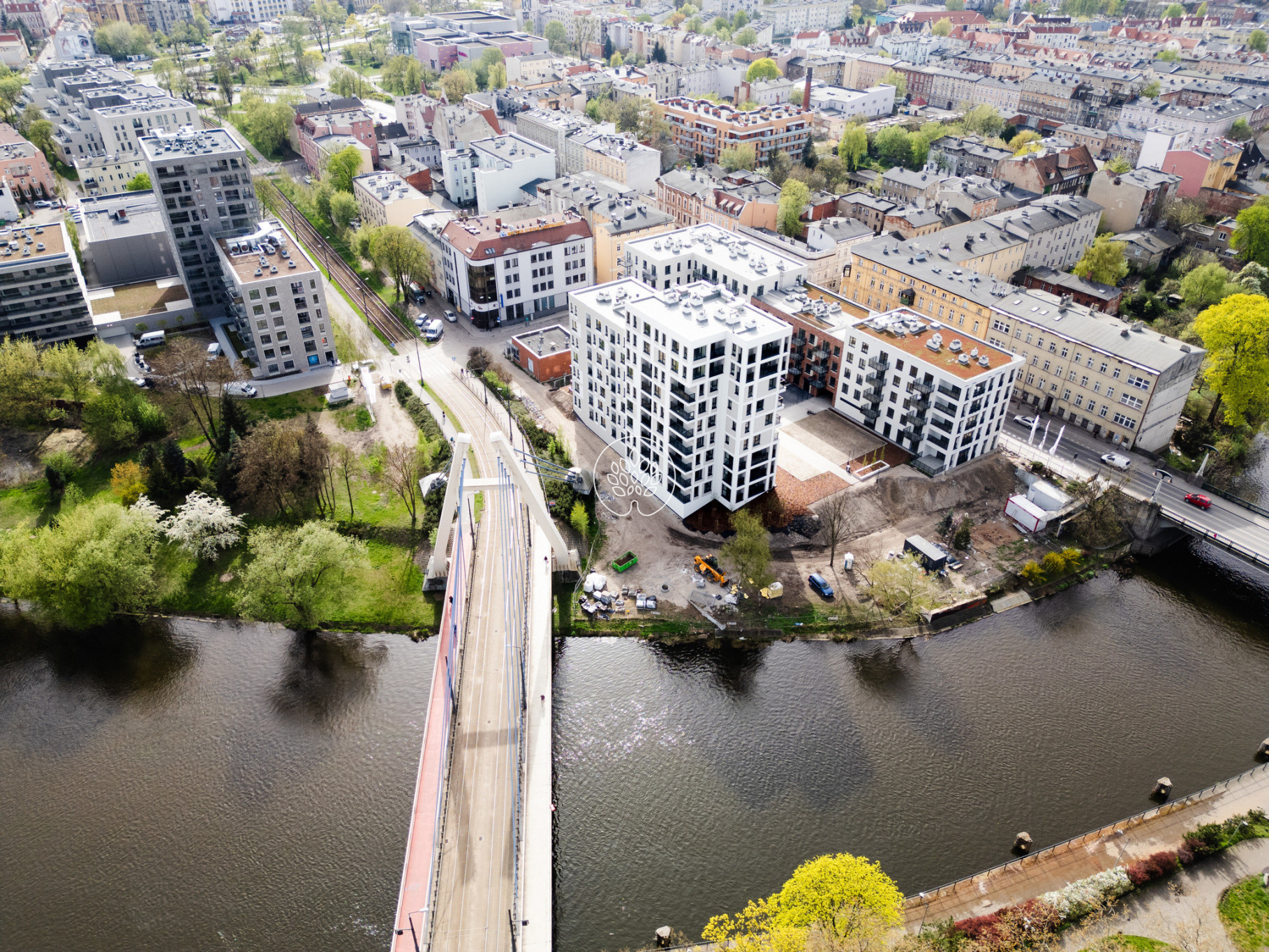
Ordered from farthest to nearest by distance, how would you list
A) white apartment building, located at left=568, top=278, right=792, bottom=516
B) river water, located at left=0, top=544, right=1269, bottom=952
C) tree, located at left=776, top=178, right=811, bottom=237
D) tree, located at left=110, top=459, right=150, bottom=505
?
tree, located at left=776, top=178, right=811, bottom=237
tree, located at left=110, top=459, right=150, bottom=505
white apartment building, located at left=568, top=278, right=792, bottom=516
river water, located at left=0, top=544, right=1269, bottom=952

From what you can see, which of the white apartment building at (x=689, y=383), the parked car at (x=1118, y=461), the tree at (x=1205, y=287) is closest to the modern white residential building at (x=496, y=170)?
the white apartment building at (x=689, y=383)

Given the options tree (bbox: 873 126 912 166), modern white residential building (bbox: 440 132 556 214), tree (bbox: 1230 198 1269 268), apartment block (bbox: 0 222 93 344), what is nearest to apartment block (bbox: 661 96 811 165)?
tree (bbox: 873 126 912 166)

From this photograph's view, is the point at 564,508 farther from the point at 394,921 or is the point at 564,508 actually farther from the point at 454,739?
the point at 394,921

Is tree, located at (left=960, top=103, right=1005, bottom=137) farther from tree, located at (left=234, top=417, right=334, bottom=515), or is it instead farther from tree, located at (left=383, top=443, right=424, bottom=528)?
tree, located at (left=234, top=417, right=334, bottom=515)

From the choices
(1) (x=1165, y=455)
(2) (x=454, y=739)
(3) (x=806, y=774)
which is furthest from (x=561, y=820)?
(1) (x=1165, y=455)

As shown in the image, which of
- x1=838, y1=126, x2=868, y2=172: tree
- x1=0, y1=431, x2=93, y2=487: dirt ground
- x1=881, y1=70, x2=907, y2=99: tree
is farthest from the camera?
x1=881, y1=70, x2=907, y2=99: tree

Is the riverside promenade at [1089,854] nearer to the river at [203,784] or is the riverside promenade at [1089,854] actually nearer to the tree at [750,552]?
the tree at [750,552]
